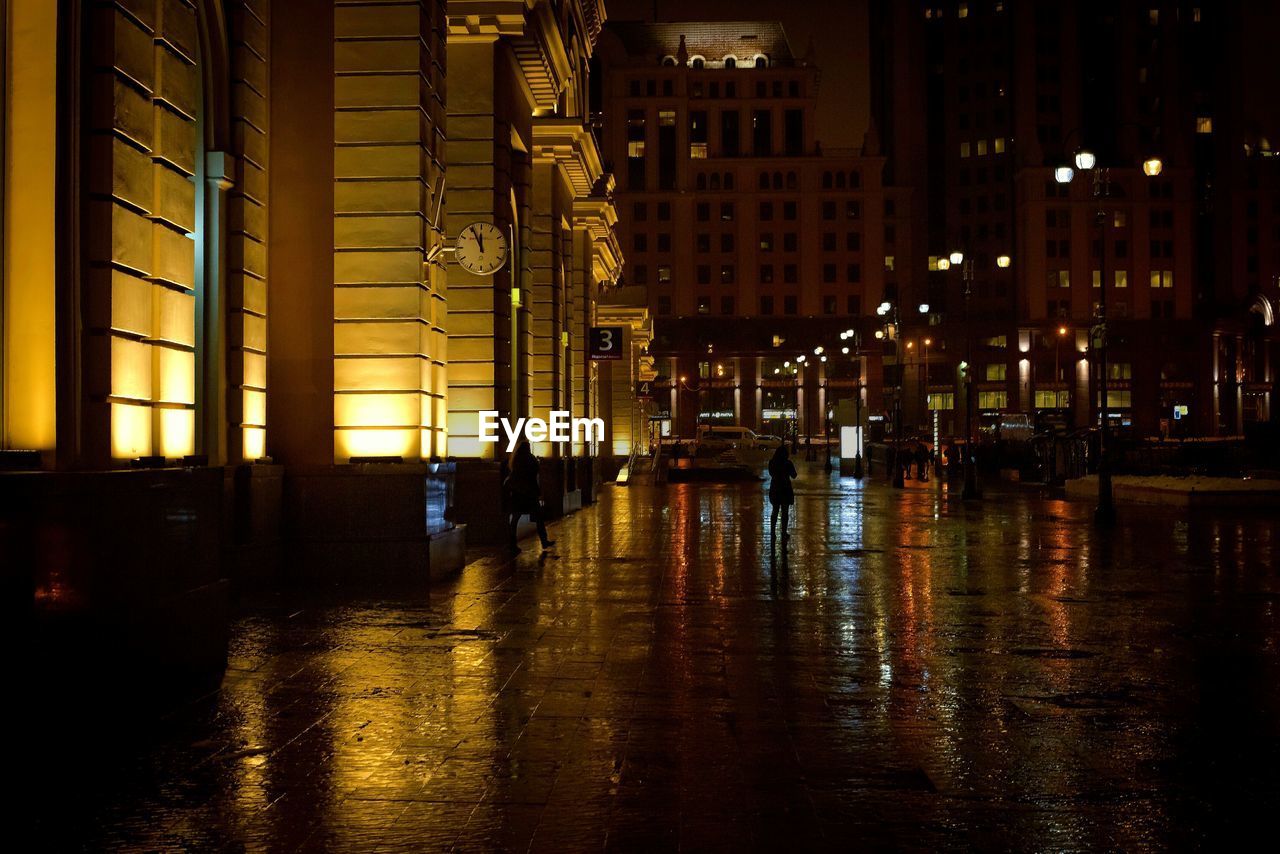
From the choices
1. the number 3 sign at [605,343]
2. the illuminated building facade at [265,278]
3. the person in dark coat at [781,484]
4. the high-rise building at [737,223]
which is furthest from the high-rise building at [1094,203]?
the illuminated building facade at [265,278]

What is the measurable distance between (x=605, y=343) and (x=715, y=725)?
3227 cm

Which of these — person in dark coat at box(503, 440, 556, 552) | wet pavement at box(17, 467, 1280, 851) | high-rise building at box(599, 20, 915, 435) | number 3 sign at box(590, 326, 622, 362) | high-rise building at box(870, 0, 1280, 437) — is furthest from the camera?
high-rise building at box(599, 20, 915, 435)

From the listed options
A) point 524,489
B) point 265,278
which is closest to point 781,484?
point 524,489

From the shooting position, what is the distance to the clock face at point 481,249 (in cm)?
1950

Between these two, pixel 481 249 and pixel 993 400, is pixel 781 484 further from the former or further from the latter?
pixel 993 400

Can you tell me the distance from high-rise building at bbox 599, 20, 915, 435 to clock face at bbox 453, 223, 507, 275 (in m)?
109

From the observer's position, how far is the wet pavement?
5965 millimetres

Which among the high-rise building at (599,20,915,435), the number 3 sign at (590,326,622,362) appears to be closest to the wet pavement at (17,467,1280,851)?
the number 3 sign at (590,326,622,362)

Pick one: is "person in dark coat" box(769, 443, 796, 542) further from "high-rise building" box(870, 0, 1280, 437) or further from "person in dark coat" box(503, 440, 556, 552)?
"high-rise building" box(870, 0, 1280, 437)

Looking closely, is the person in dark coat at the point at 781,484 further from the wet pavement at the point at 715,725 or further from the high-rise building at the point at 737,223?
the high-rise building at the point at 737,223

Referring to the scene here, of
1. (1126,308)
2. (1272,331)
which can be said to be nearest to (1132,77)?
(1126,308)

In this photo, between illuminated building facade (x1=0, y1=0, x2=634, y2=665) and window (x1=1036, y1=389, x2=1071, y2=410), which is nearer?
illuminated building facade (x1=0, y1=0, x2=634, y2=665)

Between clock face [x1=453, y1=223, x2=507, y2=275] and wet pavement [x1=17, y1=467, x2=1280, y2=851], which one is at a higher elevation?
clock face [x1=453, y1=223, x2=507, y2=275]

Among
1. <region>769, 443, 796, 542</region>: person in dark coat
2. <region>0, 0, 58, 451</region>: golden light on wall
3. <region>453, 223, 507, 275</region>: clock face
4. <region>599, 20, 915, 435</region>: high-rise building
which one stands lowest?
<region>769, 443, 796, 542</region>: person in dark coat
